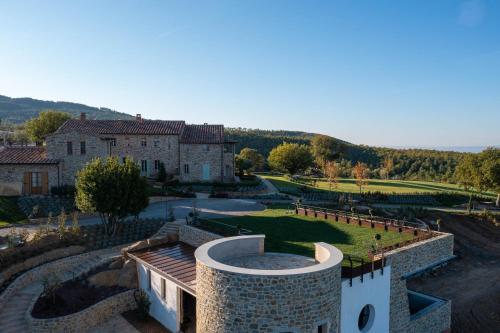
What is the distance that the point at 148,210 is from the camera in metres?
28.7

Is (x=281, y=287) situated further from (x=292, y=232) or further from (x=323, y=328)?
(x=292, y=232)

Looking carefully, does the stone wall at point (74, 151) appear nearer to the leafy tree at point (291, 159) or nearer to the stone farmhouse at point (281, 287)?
the stone farmhouse at point (281, 287)

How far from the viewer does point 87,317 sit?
15406mm

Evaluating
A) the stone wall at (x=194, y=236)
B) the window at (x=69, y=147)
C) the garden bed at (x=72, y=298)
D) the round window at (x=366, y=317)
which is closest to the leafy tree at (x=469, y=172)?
the round window at (x=366, y=317)

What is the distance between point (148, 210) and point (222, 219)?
7212 mm

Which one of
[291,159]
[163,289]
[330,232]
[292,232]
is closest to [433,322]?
[330,232]

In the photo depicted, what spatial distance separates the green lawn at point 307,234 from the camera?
1732 centimetres

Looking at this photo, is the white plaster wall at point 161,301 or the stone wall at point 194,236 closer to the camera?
the white plaster wall at point 161,301

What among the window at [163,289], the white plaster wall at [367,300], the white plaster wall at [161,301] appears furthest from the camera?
the window at [163,289]

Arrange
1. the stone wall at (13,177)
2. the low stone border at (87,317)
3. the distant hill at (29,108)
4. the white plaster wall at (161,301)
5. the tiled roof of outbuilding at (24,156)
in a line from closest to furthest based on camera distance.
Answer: the low stone border at (87,317)
the white plaster wall at (161,301)
the stone wall at (13,177)
the tiled roof of outbuilding at (24,156)
the distant hill at (29,108)

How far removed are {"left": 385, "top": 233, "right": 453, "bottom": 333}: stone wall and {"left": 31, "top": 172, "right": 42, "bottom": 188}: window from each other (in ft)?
88.2

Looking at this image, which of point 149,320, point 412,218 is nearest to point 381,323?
point 149,320

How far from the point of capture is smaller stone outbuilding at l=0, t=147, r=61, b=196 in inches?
1172

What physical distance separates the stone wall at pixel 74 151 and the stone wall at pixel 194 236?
51.8ft
